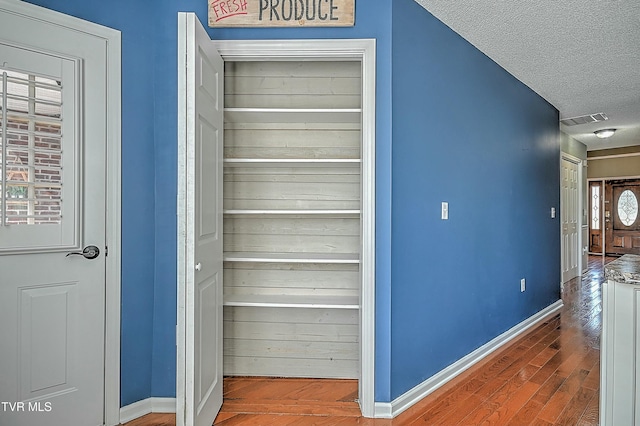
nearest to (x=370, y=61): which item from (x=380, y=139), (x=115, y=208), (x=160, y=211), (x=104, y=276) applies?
(x=380, y=139)

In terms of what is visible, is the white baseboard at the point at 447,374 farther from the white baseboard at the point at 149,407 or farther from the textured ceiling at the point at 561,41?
the textured ceiling at the point at 561,41

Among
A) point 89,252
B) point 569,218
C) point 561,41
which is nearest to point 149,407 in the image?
point 89,252

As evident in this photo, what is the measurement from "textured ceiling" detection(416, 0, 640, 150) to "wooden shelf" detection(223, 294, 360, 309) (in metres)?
1.97

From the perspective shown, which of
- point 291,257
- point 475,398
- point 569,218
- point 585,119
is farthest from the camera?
point 569,218

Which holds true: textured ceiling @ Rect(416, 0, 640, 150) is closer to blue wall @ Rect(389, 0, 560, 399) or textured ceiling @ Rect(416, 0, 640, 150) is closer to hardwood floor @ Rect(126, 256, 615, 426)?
blue wall @ Rect(389, 0, 560, 399)

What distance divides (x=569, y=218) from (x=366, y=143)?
5322 millimetres

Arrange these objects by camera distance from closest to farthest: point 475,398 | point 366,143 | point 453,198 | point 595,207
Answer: point 366,143
point 475,398
point 453,198
point 595,207

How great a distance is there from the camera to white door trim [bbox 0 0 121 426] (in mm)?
2025

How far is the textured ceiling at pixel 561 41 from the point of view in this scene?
7.96 feet

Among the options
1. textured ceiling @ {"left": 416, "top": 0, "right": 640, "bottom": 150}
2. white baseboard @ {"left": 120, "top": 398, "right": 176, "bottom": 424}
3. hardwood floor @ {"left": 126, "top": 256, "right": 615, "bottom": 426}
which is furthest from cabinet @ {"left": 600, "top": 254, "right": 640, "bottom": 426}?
white baseboard @ {"left": 120, "top": 398, "right": 176, "bottom": 424}

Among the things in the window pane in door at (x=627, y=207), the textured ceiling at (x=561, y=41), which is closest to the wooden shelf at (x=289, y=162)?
the textured ceiling at (x=561, y=41)

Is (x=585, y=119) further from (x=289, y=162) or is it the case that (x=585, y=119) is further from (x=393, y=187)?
(x=289, y=162)

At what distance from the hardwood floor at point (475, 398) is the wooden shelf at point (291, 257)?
2.81 feet

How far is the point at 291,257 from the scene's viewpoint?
98.0 inches
